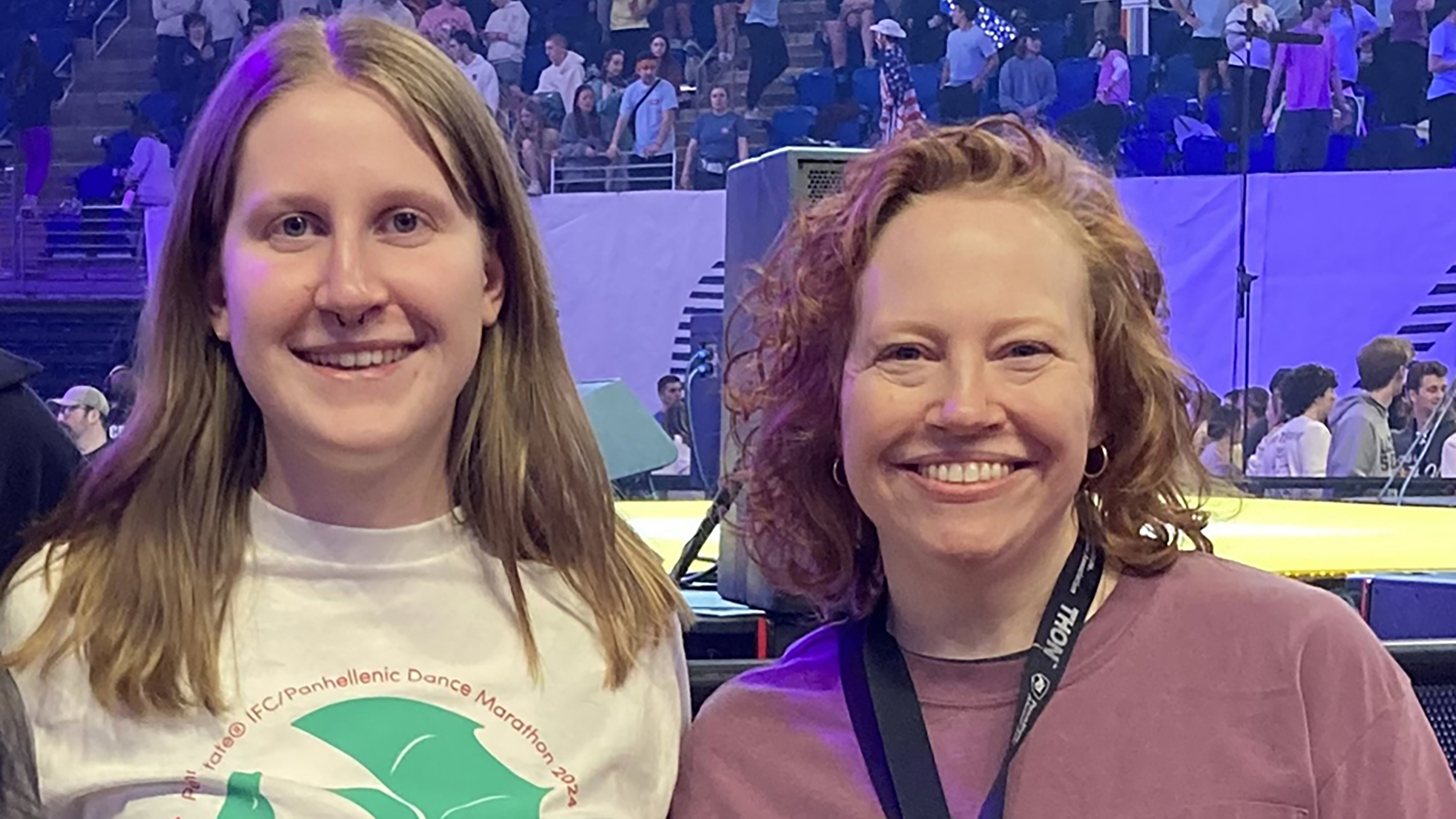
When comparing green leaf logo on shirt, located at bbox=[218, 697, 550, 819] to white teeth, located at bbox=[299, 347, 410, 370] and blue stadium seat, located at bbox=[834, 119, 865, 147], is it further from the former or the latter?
blue stadium seat, located at bbox=[834, 119, 865, 147]

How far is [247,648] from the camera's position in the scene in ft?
3.70

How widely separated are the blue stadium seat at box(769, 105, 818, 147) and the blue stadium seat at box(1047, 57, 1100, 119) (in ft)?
4.22

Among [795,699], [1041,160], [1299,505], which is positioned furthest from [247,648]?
[1299,505]

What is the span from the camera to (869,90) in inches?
332

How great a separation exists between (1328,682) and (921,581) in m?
0.29

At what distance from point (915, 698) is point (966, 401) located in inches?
9.2

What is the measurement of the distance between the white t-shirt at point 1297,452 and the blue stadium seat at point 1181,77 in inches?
85.1

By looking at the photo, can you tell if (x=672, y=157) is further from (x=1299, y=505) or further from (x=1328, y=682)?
(x=1328, y=682)

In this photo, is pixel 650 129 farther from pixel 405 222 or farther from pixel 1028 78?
pixel 405 222

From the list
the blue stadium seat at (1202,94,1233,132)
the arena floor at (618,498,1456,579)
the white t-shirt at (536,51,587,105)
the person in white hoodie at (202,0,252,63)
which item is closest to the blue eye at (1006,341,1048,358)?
the arena floor at (618,498,1456,579)

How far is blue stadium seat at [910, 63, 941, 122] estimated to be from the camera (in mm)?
8492

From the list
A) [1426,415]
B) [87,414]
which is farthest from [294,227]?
[1426,415]

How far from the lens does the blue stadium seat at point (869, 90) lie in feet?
27.7

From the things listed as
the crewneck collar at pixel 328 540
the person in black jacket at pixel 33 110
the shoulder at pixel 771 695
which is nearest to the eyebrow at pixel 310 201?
the crewneck collar at pixel 328 540
